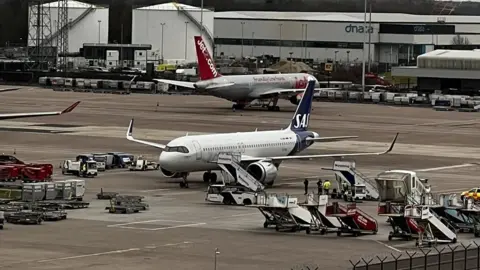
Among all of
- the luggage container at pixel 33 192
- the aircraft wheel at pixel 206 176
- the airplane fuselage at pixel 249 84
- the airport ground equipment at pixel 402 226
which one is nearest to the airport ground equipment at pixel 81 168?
the aircraft wheel at pixel 206 176

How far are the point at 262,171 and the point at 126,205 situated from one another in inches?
511

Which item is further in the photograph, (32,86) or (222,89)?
(32,86)

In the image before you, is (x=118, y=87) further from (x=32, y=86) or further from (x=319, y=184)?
(x=319, y=184)

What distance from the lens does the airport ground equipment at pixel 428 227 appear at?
58062 millimetres

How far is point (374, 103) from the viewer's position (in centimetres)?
17862

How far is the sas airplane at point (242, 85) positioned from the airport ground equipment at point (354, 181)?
6826 centimetres

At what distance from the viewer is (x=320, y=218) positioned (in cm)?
6103

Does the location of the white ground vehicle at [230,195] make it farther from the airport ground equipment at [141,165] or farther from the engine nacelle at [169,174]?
the airport ground equipment at [141,165]

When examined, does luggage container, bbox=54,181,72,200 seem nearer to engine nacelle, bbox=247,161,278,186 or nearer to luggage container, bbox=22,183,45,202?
luggage container, bbox=22,183,45,202

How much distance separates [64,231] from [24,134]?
56440mm

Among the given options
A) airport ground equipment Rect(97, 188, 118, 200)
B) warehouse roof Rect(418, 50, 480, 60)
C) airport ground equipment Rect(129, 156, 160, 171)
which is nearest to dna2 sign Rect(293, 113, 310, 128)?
airport ground equipment Rect(129, 156, 160, 171)

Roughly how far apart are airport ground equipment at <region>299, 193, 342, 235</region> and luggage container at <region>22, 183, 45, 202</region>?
15238 mm

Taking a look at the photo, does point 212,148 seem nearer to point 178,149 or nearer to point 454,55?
point 178,149

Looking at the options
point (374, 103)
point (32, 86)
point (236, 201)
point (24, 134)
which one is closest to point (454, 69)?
point (374, 103)
